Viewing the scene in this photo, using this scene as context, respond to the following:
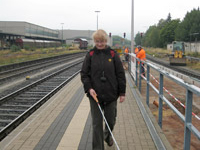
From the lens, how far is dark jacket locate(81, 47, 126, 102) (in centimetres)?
355

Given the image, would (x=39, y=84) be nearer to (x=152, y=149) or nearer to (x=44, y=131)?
(x=44, y=131)

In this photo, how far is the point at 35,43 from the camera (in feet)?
171

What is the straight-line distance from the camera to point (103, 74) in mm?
3551

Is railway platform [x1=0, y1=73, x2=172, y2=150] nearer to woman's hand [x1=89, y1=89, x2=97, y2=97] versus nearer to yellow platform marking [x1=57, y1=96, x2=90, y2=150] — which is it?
yellow platform marking [x1=57, y1=96, x2=90, y2=150]

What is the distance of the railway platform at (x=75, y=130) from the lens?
4.19 m

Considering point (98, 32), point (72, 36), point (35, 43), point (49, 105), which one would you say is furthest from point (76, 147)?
point (72, 36)

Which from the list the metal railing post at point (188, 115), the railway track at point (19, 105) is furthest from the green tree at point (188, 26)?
the metal railing post at point (188, 115)

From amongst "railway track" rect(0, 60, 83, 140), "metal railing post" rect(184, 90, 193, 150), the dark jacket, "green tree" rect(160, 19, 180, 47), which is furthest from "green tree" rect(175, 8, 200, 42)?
"metal railing post" rect(184, 90, 193, 150)

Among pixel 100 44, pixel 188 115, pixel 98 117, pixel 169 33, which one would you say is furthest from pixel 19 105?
pixel 169 33

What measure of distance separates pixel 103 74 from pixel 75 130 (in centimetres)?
191

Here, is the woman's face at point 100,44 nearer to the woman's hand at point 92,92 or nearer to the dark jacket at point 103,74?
the dark jacket at point 103,74

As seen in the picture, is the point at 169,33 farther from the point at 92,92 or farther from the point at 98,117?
the point at 92,92

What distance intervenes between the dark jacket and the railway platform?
1123mm

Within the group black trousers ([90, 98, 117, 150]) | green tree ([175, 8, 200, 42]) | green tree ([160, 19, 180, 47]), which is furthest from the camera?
green tree ([160, 19, 180, 47])
